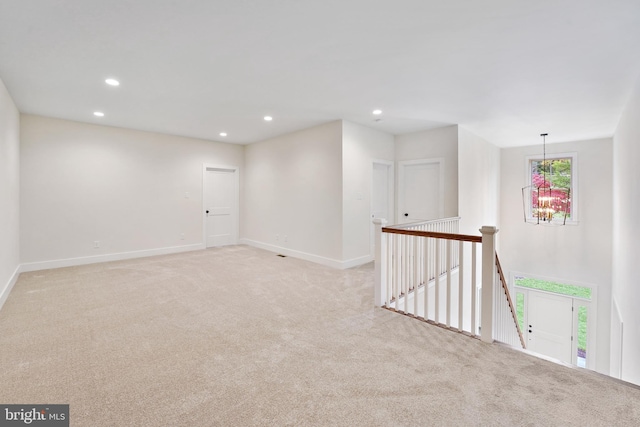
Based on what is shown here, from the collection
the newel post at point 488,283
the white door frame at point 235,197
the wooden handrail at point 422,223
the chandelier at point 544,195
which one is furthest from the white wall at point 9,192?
the chandelier at point 544,195

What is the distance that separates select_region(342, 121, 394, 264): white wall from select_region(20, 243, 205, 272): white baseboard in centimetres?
354

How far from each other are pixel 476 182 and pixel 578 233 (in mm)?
3061

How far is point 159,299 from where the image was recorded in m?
3.41

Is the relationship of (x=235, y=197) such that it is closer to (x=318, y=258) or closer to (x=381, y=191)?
(x=318, y=258)

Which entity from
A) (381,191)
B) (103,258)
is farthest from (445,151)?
(103,258)

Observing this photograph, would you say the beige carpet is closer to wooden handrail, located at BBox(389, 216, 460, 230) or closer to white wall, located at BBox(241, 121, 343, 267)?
wooden handrail, located at BBox(389, 216, 460, 230)

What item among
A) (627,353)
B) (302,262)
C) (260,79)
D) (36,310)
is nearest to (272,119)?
(260,79)

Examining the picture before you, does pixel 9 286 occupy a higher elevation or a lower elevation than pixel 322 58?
lower

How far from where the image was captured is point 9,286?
365 cm

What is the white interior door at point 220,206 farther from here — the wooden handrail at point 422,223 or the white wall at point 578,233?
the white wall at point 578,233

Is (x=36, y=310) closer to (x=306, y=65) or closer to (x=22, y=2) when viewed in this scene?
(x=22, y=2)

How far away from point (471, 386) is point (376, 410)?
0.68 metres

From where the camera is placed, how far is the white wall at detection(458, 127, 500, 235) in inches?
207

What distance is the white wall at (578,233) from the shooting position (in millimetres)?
6336
